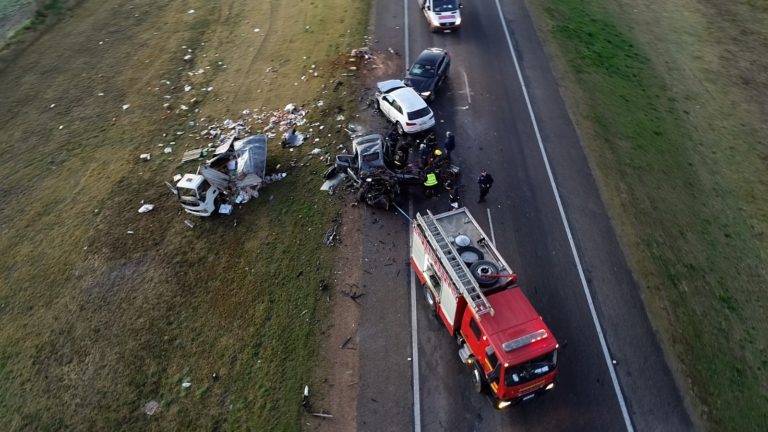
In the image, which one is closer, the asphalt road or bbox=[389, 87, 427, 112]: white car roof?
the asphalt road

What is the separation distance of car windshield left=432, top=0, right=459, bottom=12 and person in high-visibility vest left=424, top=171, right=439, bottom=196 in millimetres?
12985

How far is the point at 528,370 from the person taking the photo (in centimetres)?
1084

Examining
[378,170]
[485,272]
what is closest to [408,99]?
[378,170]

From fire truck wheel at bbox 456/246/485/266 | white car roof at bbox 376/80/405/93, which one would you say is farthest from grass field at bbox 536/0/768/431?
white car roof at bbox 376/80/405/93

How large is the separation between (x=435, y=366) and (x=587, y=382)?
416 cm

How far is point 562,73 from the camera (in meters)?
23.0

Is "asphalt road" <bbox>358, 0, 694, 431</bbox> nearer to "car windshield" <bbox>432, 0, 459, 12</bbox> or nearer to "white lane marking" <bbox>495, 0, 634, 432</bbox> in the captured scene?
"white lane marking" <bbox>495, 0, 634, 432</bbox>

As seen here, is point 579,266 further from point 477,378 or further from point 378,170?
point 378,170

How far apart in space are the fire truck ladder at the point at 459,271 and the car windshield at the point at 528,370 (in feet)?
4.63

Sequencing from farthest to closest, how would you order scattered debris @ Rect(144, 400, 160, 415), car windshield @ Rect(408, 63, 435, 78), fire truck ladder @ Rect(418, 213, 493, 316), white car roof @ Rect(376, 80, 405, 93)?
car windshield @ Rect(408, 63, 435, 78) < white car roof @ Rect(376, 80, 405, 93) < scattered debris @ Rect(144, 400, 160, 415) < fire truck ladder @ Rect(418, 213, 493, 316)

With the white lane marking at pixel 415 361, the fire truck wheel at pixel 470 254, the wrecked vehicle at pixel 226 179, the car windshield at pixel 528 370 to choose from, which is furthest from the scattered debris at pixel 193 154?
the car windshield at pixel 528 370

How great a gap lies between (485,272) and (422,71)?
12.6 metres

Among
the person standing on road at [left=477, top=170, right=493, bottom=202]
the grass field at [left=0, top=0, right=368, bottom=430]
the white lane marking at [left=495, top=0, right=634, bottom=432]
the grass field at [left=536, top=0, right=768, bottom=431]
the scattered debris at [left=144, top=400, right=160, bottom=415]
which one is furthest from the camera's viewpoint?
the person standing on road at [left=477, top=170, right=493, bottom=202]

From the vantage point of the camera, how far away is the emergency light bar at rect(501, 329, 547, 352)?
10812 millimetres
